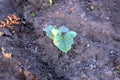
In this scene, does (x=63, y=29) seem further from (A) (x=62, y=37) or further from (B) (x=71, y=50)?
(B) (x=71, y=50)

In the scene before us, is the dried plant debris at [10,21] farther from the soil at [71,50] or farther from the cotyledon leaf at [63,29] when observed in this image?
the cotyledon leaf at [63,29]

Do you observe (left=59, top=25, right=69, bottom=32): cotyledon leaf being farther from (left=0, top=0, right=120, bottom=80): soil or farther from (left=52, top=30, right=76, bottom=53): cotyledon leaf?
(left=0, top=0, right=120, bottom=80): soil

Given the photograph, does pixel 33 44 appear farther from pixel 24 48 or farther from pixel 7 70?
pixel 7 70

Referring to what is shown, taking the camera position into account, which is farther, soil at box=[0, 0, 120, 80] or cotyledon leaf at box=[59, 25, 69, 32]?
cotyledon leaf at box=[59, 25, 69, 32]

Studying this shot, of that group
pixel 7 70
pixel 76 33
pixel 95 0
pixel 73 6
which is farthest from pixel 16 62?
pixel 95 0

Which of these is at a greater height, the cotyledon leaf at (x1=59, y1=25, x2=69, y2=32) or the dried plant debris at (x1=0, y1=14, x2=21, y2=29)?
the dried plant debris at (x1=0, y1=14, x2=21, y2=29)

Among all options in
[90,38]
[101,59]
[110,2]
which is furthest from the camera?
[110,2]

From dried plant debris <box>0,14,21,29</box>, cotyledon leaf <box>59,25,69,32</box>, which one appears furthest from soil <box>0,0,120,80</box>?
cotyledon leaf <box>59,25,69,32</box>
